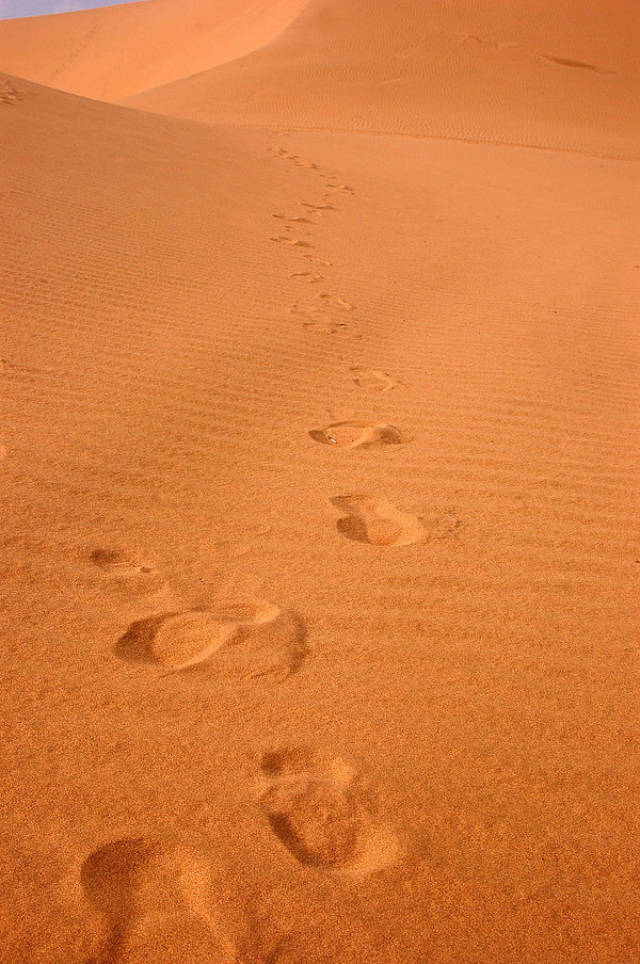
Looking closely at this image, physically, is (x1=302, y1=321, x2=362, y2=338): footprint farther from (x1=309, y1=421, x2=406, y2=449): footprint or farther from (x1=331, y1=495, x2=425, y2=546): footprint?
(x1=331, y1=495, x2=425, y2=546): footprint

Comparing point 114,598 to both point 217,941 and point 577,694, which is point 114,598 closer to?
point 217,941

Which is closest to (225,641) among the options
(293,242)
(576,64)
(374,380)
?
(374,380)

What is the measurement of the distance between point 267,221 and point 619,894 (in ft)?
23.1

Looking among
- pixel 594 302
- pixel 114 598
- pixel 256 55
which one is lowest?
pixel 594 302

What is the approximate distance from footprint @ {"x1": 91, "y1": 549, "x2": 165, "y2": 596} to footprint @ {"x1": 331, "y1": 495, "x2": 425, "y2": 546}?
71 centimetres

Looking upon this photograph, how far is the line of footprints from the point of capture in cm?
143

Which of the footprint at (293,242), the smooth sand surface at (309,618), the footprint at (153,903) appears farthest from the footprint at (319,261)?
the footprint at (153,903)

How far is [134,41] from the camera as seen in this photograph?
3638 cm

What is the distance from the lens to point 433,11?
25.4m

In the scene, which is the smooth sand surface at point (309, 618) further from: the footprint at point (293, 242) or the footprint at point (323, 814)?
the footprint at point (293, 242)

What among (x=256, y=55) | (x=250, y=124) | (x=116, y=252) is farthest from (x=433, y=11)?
(x=116, y=252)

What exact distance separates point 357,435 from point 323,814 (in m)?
2.16

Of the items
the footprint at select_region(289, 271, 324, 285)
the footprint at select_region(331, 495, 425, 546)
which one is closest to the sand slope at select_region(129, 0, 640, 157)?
the footprint at select_region(289, 271, 324, 285)

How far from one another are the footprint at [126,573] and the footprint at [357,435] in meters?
1.26
